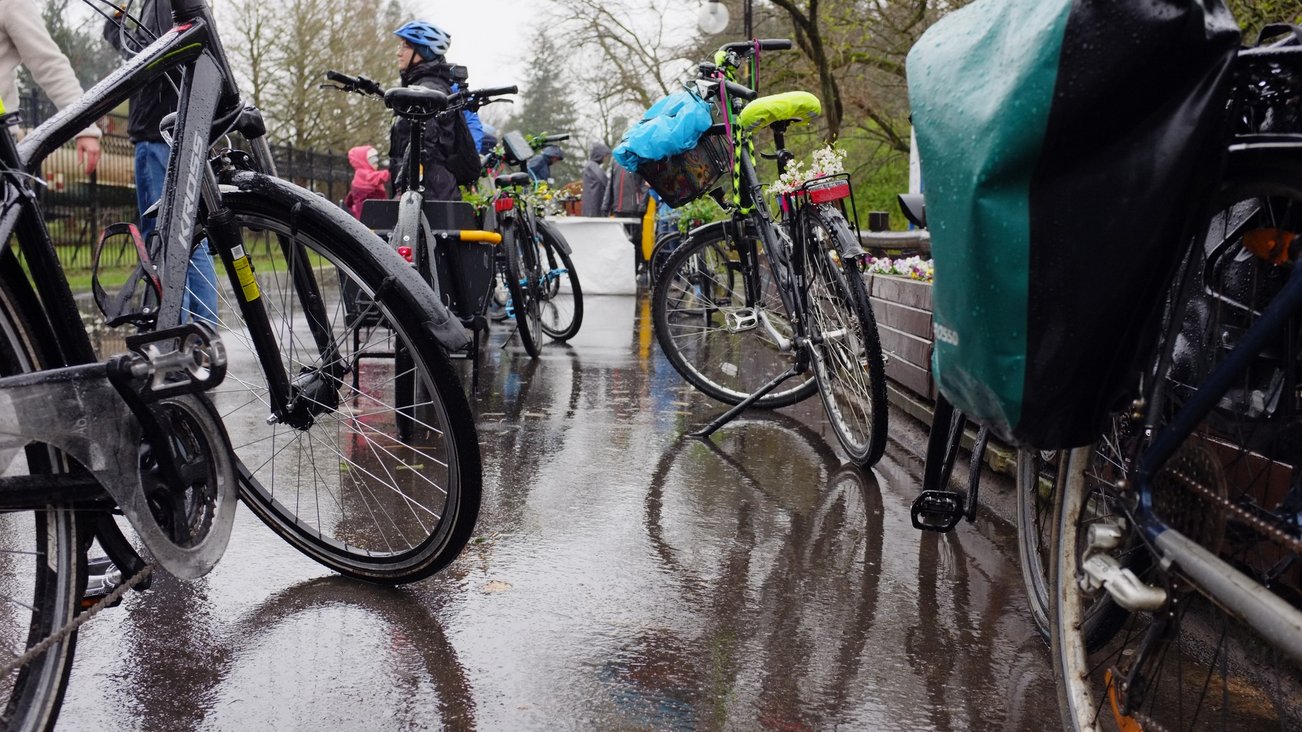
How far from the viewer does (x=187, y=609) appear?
10.2 ft

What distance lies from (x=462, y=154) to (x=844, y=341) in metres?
2.88

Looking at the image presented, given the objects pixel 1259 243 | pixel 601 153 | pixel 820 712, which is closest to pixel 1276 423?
pixel 1259 243

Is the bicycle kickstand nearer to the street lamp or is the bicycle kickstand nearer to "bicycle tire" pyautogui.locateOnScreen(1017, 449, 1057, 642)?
"bicycle tire" pyautogui.locateOnScreen(1017, 449, 1057, 642)

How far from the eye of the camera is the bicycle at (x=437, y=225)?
529 cm

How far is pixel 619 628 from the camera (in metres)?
3.03

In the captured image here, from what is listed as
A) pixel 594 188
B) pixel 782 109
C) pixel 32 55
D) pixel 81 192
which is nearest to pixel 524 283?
pixel 782 109

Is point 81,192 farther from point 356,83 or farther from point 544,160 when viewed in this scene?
point 356,83

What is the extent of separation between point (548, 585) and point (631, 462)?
5.31ft

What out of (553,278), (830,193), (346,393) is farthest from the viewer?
(553,278)

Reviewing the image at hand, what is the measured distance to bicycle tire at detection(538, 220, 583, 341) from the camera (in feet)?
28.7

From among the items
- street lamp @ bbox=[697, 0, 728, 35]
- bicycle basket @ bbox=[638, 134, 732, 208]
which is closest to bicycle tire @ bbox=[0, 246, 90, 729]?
bicycle basket @ bbox=[638, 134, 732, 208]

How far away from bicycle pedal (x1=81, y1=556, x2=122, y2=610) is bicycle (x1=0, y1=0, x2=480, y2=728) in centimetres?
9

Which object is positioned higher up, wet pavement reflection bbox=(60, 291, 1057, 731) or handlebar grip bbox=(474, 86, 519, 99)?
handlebar grip bbox=(474, 86, 519, 99)

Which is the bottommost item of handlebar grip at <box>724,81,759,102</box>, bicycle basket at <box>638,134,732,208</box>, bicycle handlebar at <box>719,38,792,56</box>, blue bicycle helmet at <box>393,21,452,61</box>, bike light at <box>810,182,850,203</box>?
bike light at <box>810,182,850,203</box>
